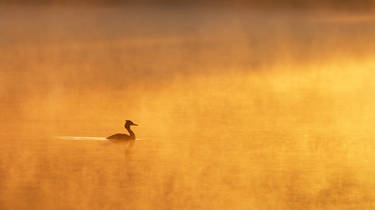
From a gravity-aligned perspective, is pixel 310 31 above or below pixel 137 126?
above

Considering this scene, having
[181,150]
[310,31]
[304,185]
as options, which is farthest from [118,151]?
[310,31]

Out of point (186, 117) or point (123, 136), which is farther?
point (186, 117)

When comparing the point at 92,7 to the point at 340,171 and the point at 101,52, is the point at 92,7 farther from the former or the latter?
the point at 340,171

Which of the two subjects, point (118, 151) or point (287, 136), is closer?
point (118, 151)

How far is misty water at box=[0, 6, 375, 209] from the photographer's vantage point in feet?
13.4


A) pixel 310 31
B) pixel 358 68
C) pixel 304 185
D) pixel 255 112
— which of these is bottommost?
pixel 304 185

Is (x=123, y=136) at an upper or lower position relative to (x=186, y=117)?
lower

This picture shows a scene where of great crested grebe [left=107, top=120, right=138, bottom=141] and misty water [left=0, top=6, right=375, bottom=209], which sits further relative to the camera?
great crested grebe [left=107, top=120, right=138, bottom=141]

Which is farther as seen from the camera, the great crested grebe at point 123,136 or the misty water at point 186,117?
the great crested grebe at point 123,136

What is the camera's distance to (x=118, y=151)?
4.86m

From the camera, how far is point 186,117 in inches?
227

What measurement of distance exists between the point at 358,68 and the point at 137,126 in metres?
3.23

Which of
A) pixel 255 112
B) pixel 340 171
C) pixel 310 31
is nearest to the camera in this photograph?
pixel 340 171

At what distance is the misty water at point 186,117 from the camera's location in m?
4.09
